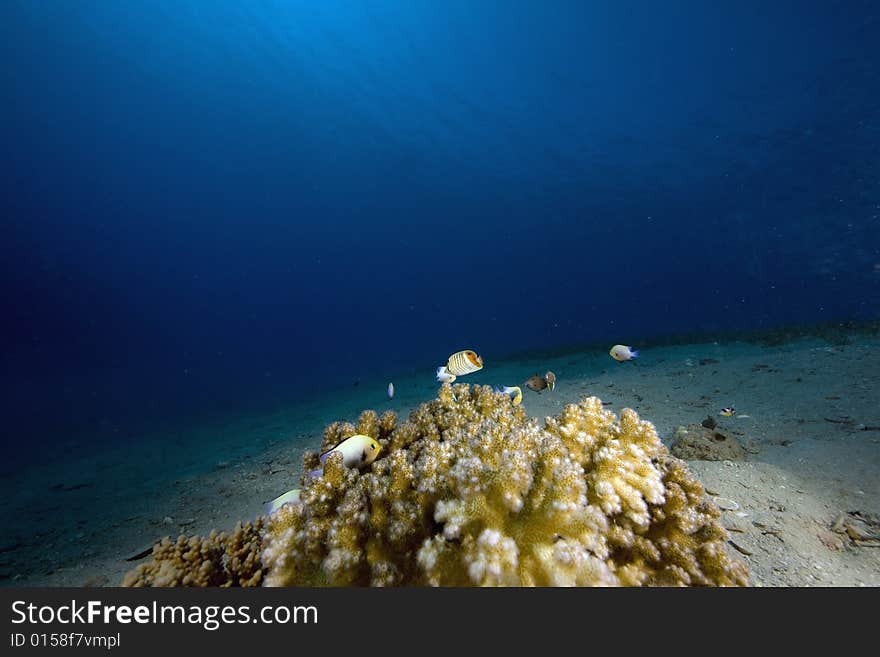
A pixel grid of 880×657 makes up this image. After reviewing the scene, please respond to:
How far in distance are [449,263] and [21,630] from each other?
118859mm

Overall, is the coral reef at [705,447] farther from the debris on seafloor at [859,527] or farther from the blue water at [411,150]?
the blue water at [411,150]

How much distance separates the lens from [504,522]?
207 cm

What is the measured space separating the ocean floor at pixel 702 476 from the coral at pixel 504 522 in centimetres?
112

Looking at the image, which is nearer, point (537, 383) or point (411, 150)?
point (537, 383)

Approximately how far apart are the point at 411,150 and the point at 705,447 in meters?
56.2

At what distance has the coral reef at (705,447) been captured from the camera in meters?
4.77

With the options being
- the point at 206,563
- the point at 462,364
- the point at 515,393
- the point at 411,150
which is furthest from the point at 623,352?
the point at 411,150

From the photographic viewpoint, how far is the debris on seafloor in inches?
121

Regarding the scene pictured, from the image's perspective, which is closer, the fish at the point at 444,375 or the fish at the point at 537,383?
the fish at the point at 444,375

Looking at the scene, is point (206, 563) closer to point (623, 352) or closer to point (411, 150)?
point (623, 352)

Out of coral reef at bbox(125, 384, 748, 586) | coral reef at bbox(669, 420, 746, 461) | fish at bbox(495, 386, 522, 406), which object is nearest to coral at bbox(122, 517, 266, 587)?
coral reef at bbox(125, 384, 748, 586)

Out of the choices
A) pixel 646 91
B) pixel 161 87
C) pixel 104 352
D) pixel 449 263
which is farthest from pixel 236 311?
pixel 646 91

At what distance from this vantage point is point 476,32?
3706 cm

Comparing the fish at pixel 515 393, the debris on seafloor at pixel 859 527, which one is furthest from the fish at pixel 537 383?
the debris on seafloor at pixel 859 527
